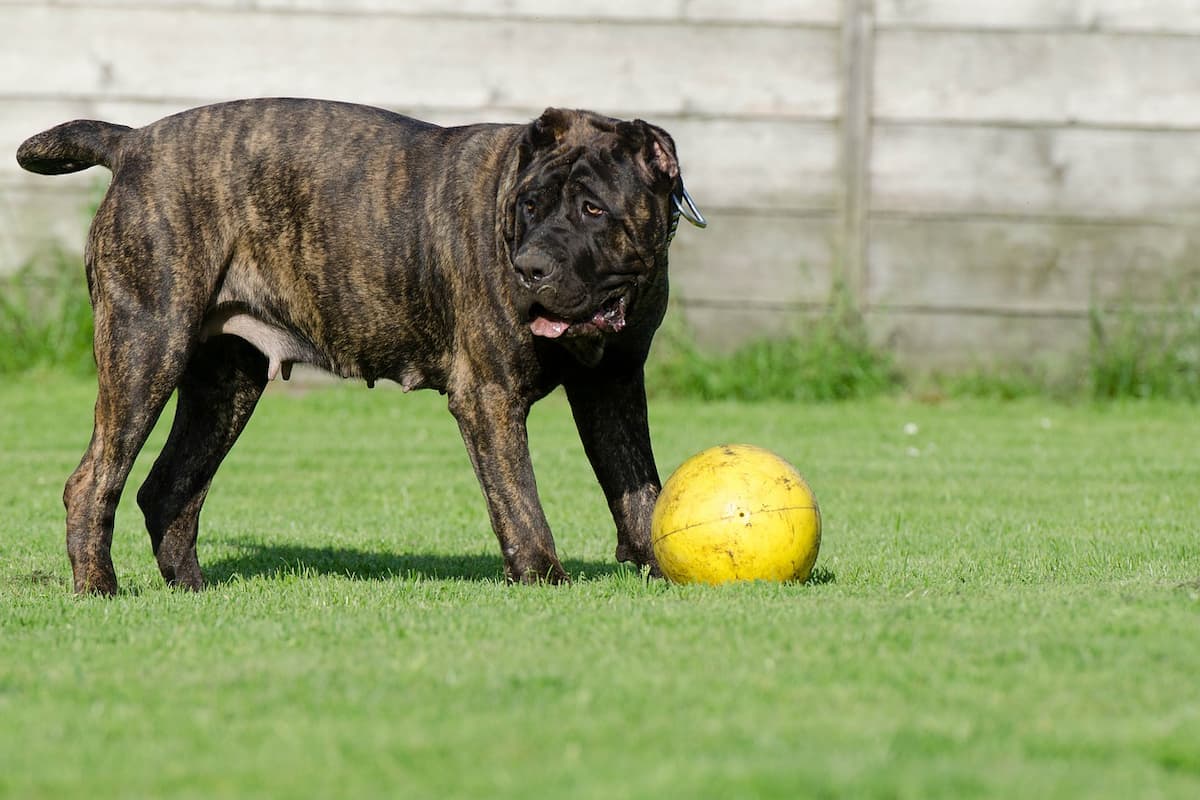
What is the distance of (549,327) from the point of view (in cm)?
520

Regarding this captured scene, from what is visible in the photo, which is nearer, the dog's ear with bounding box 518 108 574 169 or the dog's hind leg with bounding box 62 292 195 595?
the dog's ear with bounding box 518 108 574 169

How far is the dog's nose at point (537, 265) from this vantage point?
5020 mm

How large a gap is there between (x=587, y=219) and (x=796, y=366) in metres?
6.07

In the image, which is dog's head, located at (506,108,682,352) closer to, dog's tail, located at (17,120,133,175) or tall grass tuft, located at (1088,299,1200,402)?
dog's tail, located at (17,120,133,175)

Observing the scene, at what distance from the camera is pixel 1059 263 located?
1092 centimetres

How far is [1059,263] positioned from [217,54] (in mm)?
5743

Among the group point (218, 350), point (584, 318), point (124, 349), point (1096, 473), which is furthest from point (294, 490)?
point (1096, 473)

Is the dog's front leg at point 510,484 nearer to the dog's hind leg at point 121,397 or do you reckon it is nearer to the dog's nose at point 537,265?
the dog's nose at point 537,265

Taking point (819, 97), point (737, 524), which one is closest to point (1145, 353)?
point (819, 97)

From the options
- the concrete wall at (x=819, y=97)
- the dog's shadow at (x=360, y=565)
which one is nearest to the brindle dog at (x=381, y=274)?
the dog's shadow at (x=360, y=565)

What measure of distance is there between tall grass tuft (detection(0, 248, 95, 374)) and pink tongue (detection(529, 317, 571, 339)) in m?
6.55

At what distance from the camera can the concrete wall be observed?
35.6 feet

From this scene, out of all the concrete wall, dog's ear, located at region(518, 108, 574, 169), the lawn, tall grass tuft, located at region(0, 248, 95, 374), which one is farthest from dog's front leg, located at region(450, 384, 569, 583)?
tall grass tuft, located at region(0, 248, 95, 374)

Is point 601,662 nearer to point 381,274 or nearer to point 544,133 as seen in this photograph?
point 544,133
